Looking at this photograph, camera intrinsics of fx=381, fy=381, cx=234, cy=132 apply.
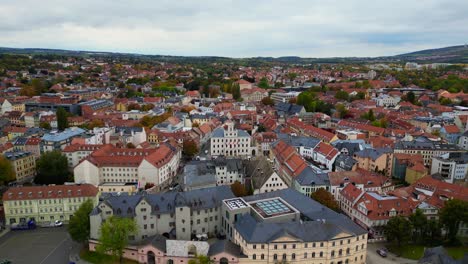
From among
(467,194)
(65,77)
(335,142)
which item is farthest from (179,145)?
(65,77)

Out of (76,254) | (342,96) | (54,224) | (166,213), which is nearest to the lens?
(76,254)

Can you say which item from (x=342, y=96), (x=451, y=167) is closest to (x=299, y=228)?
(x=451, y=167)

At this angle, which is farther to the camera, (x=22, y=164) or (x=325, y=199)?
(x=22, y=164)

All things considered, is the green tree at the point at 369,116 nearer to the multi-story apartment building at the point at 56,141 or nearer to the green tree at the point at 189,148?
the green tree at the point at 189,148

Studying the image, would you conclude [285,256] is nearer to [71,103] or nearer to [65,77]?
[71,103]

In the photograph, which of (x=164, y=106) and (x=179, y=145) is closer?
(x=179, y=145)

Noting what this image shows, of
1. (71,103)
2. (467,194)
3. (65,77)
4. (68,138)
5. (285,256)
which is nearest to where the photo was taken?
(285,256)

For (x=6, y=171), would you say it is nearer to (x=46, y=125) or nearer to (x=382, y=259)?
(x=46, y=125)

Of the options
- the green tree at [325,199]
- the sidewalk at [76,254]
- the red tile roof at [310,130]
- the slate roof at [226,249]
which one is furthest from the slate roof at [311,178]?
the sidewalk at [76,254]
